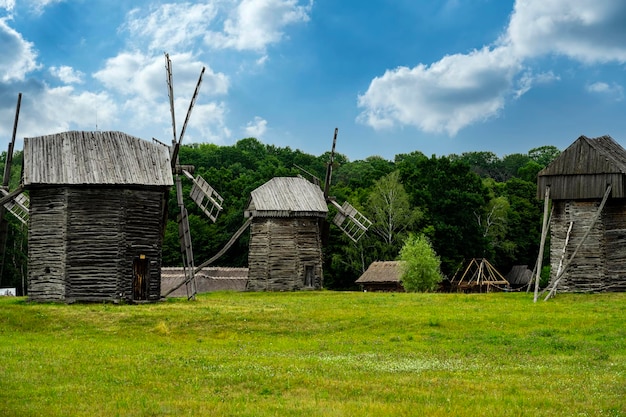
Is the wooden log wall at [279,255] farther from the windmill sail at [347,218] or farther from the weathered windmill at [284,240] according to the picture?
the windmill sail at [347,218]

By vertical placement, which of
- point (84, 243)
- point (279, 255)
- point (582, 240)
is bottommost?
point (279, 255)

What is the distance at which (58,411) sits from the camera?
17.1 metres

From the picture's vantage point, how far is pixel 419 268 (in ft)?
214

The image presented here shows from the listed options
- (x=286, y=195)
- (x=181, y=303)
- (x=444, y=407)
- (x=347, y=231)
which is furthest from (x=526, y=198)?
(x=444, y=407)

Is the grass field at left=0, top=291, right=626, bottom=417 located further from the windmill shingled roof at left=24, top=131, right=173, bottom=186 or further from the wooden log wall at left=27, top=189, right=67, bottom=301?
the windmill shingled roof at left=24, top=131, right=173, bottom=186

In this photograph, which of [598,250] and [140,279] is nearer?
[140,279]

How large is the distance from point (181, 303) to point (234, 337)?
11.9m

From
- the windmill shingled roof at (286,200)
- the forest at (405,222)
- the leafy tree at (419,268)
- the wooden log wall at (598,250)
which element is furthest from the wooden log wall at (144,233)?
the forest at (405,222)

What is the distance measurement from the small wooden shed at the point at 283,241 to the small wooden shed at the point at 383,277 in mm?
12591

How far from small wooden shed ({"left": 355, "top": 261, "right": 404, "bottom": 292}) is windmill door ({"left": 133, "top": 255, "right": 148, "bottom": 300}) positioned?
32693mm

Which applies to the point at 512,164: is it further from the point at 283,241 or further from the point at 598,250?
the point at 598,250

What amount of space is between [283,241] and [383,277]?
1611cm

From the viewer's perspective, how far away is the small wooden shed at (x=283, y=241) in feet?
207

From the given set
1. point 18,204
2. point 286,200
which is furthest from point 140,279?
point 286,200
